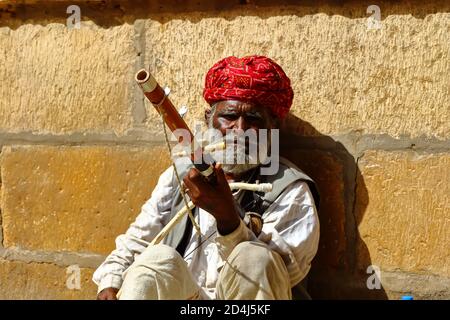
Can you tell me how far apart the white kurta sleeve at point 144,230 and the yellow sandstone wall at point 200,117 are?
34cm

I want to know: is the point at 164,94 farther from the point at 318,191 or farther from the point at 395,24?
the point at 395,24

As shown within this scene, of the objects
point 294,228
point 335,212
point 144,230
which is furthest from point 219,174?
point 335,212

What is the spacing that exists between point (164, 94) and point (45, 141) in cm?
144

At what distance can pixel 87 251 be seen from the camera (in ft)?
11.4

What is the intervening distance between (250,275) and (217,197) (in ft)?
0.89

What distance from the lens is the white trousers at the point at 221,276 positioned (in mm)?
2332

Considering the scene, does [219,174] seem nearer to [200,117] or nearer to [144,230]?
[144,230]

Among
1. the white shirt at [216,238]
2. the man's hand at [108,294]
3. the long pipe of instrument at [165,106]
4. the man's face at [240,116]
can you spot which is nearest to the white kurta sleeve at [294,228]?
the white shirt at [216,238]

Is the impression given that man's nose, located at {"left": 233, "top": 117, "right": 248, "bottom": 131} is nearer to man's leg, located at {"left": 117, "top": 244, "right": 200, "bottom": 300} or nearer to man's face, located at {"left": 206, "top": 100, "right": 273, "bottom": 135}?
man's face, located at {"left": 206, "top": 100, "right": 273, "bottom": 135}
